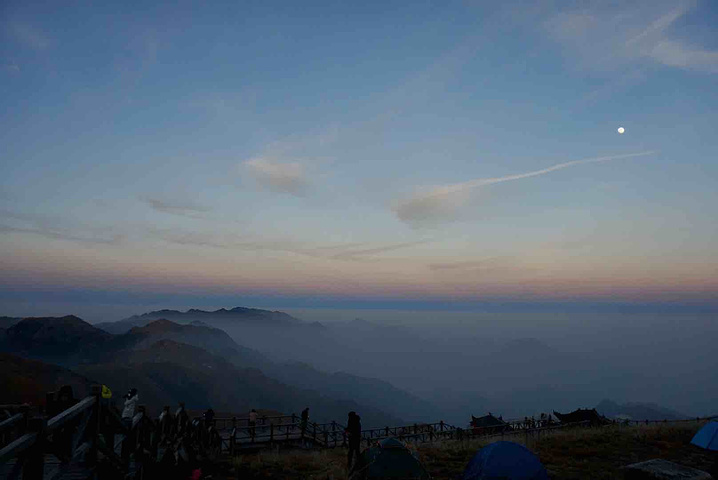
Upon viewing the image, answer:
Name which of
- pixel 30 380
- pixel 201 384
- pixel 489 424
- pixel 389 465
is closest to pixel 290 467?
pixel 389 465

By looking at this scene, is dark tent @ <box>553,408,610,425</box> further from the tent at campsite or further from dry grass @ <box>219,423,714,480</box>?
the tent at campsite

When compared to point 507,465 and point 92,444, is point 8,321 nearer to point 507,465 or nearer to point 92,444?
point 92,444

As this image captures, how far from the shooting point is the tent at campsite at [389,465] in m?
12.3

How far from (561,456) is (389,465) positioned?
30.1 feet

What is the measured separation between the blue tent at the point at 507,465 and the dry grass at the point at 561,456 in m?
2.78

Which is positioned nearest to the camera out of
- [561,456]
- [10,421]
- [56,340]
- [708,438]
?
[10,421]

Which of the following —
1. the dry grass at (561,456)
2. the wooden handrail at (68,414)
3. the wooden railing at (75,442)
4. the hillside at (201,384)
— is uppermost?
the wooden handrail at (68,414)

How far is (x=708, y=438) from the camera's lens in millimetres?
18031

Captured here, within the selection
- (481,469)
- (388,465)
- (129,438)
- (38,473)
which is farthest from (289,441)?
(38,473)

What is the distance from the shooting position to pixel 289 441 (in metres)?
22.2

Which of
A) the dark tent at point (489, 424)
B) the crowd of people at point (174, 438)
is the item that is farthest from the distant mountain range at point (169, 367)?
the crowd of people at point (174, 438)

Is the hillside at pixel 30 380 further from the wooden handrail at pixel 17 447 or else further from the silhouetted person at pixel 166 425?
the wooden handrail at pixel 17 447

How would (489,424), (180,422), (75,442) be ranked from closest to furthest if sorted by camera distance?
(75,442)
(180,422)
(489,424)

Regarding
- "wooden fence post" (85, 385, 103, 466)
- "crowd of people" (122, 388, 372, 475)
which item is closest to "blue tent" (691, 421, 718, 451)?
"crowd of people" (122, 388, 372, 475)
